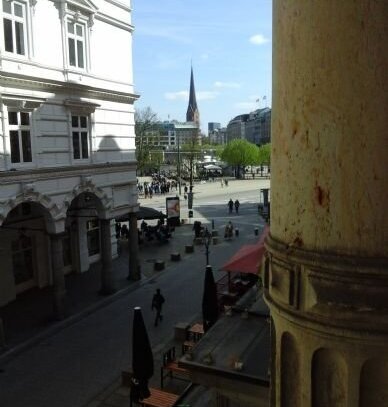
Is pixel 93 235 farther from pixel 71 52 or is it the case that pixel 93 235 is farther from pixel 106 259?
pixel 71 52

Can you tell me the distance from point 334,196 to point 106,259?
62.4ft

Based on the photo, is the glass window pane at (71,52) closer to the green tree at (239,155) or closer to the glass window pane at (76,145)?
the glass window pane at (76,145)

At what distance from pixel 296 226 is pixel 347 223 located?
10.0 inches

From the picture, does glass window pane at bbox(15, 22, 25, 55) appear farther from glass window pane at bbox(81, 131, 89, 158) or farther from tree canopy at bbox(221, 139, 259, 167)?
tree canopy at bbox(221, 139, 259, 167)

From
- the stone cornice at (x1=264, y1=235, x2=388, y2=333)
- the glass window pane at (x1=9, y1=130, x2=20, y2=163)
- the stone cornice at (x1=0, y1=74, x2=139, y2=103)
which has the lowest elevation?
the stone cornice at (x1=264, y1=235, x2=388, y2=333)

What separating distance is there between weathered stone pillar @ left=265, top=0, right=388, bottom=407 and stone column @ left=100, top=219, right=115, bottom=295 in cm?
1866

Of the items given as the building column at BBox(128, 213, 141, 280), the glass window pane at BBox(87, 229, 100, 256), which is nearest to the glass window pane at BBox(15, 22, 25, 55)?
the building column at BBox(128, 213, 141, 280)

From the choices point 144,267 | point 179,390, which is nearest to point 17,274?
point 144,267

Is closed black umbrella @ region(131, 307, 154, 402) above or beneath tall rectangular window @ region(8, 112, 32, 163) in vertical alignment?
beneath

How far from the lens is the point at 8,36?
15148 millimetres

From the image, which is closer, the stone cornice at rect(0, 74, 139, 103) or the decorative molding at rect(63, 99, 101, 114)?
the stone cornice at rect(0, 74, 139, 103)

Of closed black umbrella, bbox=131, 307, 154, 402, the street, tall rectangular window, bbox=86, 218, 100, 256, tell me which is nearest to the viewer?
closed black umbrella, bbox=131, 307, 154, 402

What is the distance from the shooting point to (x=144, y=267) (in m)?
25.8

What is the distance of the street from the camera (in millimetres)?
12859
